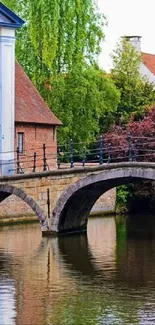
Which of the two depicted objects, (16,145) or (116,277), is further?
(16,145)

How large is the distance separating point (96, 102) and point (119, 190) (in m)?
3.31

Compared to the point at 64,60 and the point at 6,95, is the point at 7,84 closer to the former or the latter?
the point at 6,95

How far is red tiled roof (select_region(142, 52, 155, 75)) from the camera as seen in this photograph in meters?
55.9

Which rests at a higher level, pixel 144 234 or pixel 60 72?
pixel 60 72

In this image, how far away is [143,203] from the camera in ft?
141

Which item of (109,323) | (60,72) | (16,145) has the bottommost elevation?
(109,323)

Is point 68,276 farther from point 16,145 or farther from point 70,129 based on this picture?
point 70,129

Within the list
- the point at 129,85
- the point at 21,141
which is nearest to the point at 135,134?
the point at 129,85

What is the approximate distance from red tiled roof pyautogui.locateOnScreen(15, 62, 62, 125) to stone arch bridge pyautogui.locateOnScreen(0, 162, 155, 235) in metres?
5.04

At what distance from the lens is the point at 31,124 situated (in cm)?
3559

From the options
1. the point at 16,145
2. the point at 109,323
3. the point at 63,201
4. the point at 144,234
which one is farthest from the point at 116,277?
the point at 16,145

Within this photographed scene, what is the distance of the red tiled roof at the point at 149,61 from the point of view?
55.9 m

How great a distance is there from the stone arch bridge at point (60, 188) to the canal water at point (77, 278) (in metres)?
0.57

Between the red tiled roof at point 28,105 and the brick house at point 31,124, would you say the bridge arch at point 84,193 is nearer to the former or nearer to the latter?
the brick house at point 31,124
